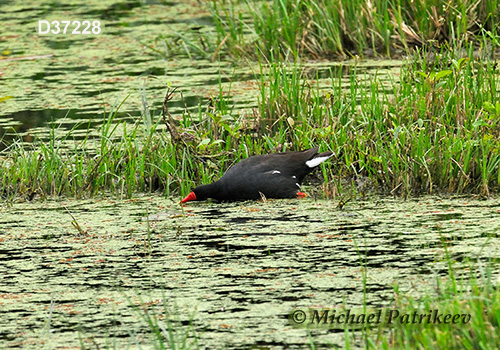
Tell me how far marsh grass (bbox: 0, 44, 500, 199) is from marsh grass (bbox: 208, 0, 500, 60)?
232 cm

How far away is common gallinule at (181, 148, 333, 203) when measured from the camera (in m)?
5.29

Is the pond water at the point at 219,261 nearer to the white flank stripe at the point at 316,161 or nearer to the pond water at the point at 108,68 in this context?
the white flank stripe at the point at 316,161

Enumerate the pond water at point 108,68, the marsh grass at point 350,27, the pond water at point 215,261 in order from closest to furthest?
the pond water at point 215,261 → the pond water at point 108,68 → the marsh grass at point 350,27

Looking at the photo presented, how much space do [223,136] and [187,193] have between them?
0.68 meters

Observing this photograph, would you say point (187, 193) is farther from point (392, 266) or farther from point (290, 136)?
point (392, 266)

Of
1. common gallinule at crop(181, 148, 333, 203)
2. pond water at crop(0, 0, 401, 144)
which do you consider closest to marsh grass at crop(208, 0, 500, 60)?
pond water at crop(0, 0, 401, 144)

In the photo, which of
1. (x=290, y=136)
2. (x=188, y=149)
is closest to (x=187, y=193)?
(x=188, y=149)

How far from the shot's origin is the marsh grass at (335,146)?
5.25 m

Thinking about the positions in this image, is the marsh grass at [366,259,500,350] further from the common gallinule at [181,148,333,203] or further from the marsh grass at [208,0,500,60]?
the marsh grass at [208,0,500,60]

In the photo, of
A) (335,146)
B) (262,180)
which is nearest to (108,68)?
(335,146)

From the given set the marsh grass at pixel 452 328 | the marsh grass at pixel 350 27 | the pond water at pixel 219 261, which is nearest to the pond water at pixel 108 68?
the marsh grass at pixel 350 27

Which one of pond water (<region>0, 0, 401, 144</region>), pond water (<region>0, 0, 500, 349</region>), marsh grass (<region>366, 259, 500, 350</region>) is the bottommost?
pond water (<region>0, 0, 500, 349</region>)

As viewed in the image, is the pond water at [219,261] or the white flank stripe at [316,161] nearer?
the pond water at [219,261]

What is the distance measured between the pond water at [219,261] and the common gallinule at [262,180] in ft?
0.24
